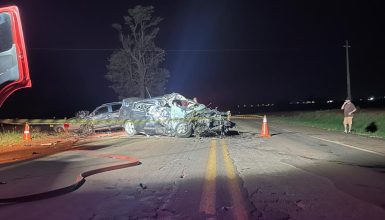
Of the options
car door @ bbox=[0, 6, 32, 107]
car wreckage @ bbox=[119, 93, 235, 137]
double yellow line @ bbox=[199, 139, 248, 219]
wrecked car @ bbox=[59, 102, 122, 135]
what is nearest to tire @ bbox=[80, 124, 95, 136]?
wrecked car @ bbox=[59, 102, 122, 135]

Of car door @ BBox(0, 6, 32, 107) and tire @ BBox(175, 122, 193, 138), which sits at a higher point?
car door @ BBox(0, 6, 32, 107)

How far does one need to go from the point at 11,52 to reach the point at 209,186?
4235 millimetres

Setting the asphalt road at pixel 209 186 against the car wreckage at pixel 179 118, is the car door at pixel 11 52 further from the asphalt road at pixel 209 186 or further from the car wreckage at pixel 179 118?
the car wreckage at pixel 179 118

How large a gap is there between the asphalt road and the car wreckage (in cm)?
664

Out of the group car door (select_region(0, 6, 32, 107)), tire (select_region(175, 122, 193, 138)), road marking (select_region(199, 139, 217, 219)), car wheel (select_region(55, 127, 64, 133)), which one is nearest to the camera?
road marking (select_region(199, 139, 217, 219))

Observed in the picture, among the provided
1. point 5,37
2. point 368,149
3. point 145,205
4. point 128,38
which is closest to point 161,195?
point 145,205

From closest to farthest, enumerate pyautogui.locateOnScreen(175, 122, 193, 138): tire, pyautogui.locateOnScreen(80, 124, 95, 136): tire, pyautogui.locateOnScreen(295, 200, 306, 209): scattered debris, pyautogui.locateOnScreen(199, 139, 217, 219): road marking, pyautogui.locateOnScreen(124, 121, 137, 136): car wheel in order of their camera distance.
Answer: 1. pyautogui.locateOnScreen(199, 139, 217, 219): road marking
2. pyautogui.locateOnScreen(295, 200, 306, 209): scattered debris
3. pyautogui.locateOnScreen(175, 122, 193, 138): tire
4. pyautogui.locateOnScreen(124, 121, 137, 136): car wheel
5. pyautogui.locateOnScreen(80, 124, 95, 136): tire

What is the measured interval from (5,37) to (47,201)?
2921mm

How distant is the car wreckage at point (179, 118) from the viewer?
2139 cm

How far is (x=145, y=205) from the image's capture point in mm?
7344

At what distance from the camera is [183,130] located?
2162 cm

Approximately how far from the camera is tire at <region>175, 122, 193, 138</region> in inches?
847

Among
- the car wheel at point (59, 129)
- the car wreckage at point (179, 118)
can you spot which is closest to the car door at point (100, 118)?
the car wheel at point (59, 129)

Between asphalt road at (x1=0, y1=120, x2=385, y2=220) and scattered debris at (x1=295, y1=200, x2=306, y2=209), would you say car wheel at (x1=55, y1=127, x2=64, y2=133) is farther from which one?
scattered debris at (x1=295, y1=200, x2=306, y2=209)
